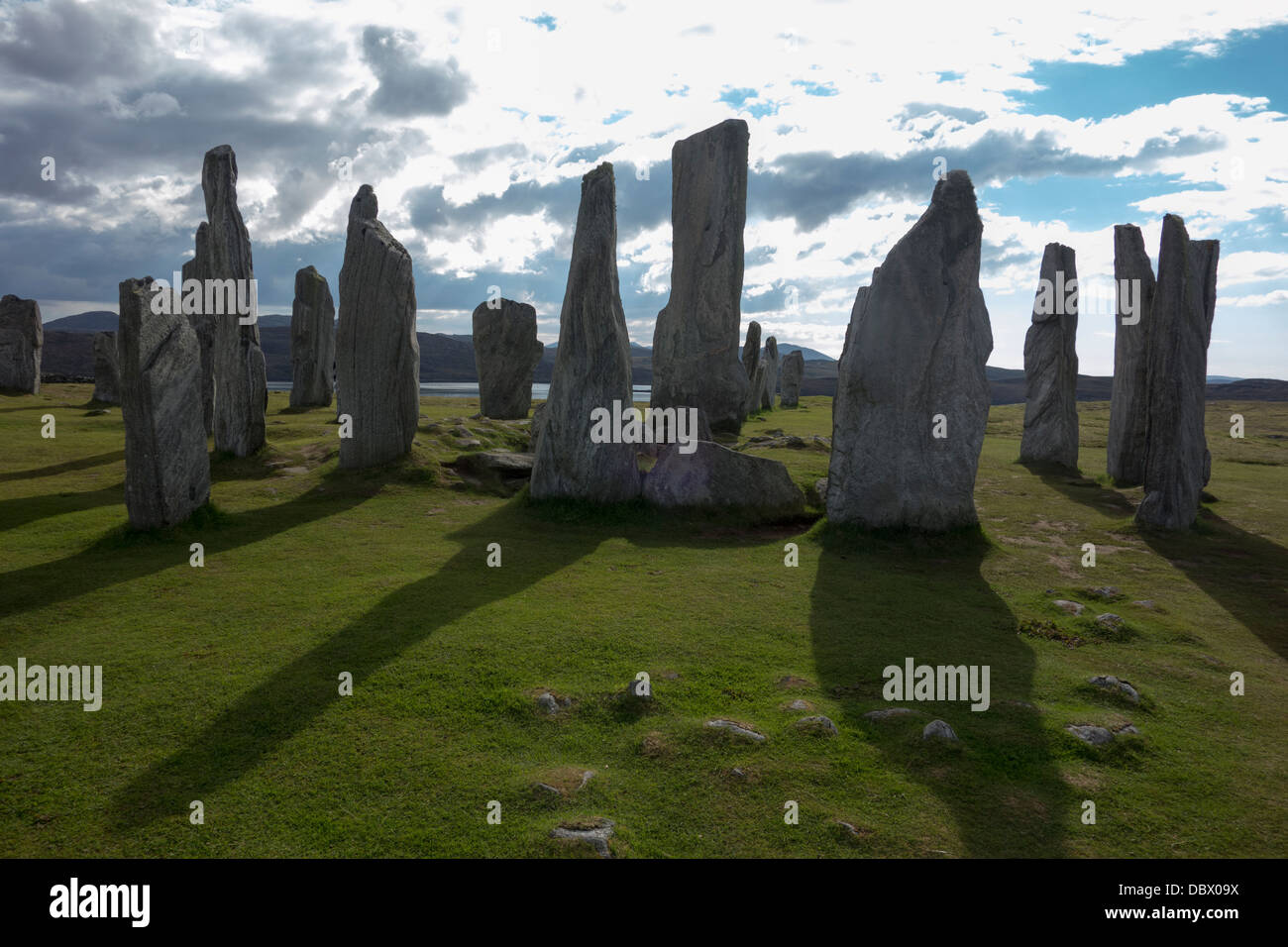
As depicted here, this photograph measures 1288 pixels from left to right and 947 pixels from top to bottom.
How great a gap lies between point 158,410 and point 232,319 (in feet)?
18.9

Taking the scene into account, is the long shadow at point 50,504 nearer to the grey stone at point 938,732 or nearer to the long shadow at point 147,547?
the long shadow at point 147,547

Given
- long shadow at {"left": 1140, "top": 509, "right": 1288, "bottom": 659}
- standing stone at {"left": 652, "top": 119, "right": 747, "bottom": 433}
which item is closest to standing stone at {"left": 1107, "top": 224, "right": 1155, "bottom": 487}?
long shadow at {"left": 1140, "top": 509, "right": 1288, "bottom": 659}

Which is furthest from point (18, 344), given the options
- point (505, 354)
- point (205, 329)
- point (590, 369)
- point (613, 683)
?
point (613, 683)

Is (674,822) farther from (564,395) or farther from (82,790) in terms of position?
(564,395)

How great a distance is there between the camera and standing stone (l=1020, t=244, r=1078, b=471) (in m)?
19.6

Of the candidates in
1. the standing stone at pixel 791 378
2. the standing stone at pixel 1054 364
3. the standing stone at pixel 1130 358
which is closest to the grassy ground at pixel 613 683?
the standing stone at pixel 1130 358

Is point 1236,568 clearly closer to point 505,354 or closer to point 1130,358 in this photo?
point 1130,358

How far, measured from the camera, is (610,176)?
13.6 metres

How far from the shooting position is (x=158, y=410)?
34.9ft

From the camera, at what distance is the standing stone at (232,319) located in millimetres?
15391

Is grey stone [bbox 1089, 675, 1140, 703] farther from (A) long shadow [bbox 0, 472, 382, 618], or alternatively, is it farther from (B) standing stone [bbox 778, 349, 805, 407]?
(B) standing stone [bbox 778, 349, 805, 407]

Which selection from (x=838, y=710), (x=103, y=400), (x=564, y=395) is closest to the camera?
(x=838, y=710)

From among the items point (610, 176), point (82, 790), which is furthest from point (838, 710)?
point (610, 176)

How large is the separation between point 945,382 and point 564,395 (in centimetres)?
598
